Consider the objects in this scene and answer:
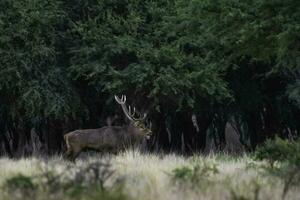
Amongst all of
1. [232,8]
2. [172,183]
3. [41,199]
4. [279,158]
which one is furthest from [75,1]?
[41,199]

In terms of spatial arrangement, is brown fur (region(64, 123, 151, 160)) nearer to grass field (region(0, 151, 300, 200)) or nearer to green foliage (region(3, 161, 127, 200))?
grass field (region(0, 151, 300, 200))

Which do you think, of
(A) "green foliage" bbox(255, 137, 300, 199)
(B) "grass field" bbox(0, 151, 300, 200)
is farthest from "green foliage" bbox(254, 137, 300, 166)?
(B) "grass field" bbox(0, 151, 300, 200)

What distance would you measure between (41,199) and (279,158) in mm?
7186

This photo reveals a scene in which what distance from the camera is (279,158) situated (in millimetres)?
15633

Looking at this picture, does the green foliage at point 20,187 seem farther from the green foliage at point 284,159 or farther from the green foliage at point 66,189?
the green foliage at point 284,159

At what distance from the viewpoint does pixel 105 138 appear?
23125mm

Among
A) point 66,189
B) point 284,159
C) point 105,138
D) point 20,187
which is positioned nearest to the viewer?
point 66,189

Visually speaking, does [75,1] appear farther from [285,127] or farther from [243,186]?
[243,186]

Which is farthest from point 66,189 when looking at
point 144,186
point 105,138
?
point 105,138

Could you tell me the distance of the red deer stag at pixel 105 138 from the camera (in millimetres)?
23125

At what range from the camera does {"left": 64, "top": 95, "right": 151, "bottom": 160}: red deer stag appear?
2312 centimetres

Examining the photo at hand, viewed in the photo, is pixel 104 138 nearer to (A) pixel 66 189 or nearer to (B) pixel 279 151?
(B) pixel 279 151

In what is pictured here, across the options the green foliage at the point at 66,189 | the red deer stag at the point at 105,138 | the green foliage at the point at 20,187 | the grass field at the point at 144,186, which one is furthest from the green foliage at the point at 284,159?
the red deer stag at the point at 105,138

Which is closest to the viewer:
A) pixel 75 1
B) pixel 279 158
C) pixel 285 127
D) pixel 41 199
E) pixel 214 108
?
pixel 41 199
